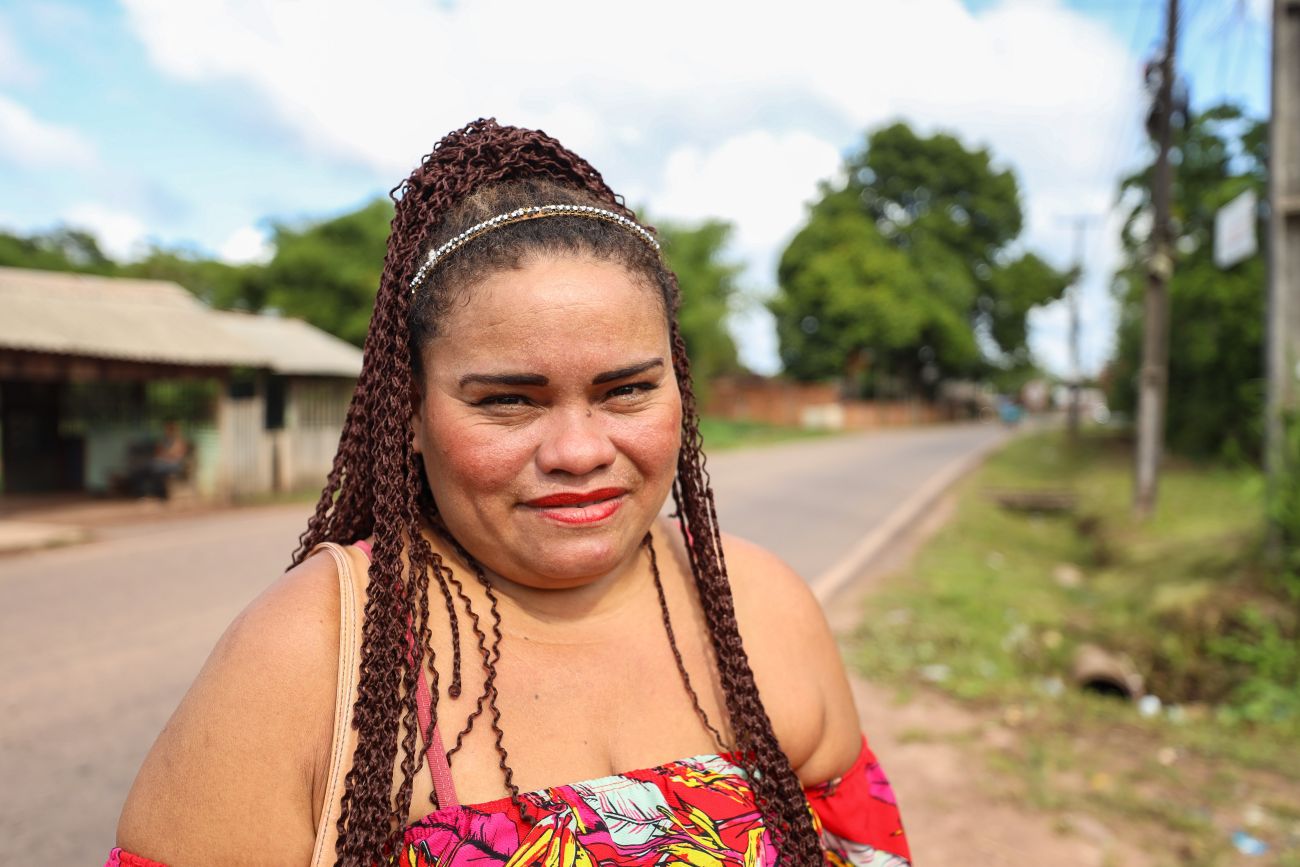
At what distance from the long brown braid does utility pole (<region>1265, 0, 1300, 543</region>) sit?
5.91 meters

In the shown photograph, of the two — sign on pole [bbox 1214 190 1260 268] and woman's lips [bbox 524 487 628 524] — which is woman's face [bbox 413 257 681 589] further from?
sign on pole [bbox 1214 190 1260 268]

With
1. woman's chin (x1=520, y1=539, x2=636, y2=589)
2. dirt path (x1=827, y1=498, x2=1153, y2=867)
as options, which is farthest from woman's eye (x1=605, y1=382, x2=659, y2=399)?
dirt path (x1=827, y1=498, x2=1153, y2=867)

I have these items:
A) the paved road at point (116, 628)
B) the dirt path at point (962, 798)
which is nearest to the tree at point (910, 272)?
the paved road at point (116, 628)

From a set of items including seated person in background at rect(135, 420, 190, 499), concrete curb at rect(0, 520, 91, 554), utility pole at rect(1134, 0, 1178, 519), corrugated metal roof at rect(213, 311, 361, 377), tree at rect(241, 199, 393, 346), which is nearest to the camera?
concrete curb at rect(0, 520, 91, 554)

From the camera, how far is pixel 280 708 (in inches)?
45.8

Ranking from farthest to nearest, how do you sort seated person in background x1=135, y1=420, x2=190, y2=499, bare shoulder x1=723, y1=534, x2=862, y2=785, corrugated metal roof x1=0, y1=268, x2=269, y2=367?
seated person in background x1=135, y1=420, x2=190, y2=499
corrugated metal roof x1=0, y1=268, x2=269, y2=367
bare shoulder x1=723, y1=534, x2=862, y2=785

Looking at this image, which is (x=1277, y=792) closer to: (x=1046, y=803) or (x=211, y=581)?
(x=1046, y=803)

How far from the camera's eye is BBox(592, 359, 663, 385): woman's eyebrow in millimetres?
1346

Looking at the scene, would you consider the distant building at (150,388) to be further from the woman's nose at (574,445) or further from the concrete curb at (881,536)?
the woman's nose at (574,445)

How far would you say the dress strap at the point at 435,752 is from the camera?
122cm

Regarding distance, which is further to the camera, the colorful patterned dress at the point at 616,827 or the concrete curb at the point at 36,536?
the concrete curb at the point at 36,536

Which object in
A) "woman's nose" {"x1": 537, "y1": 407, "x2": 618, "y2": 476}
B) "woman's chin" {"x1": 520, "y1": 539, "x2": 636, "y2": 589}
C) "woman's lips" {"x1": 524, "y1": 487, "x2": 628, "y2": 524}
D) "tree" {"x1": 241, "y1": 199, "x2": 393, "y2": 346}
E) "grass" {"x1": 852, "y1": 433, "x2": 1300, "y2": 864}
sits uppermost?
"tree" {"x1": 241, "y1": 199, "x2": 393, "y2": 346}

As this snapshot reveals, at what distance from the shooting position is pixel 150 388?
1460 cm

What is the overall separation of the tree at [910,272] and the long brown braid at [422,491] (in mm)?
33448
